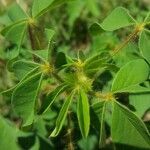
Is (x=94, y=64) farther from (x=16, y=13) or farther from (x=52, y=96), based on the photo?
(x=16, y=13)

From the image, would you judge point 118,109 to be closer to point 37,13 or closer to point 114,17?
point 114,17

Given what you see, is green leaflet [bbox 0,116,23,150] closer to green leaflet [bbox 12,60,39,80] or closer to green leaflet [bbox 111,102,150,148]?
green leaflet [bbox 12,60,39,80]

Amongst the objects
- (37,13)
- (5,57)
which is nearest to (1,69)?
(5,57)

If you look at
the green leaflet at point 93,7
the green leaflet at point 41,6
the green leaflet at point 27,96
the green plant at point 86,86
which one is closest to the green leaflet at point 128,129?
the green plant at point 86,86

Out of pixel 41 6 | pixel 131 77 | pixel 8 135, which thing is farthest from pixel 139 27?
pixel 8 135

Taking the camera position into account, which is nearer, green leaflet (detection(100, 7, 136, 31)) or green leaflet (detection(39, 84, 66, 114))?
green leaflet (detection(39, 84, 66, 114))

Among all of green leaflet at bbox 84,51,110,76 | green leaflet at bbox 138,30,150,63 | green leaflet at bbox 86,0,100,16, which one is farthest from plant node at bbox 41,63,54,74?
green leaflet at bbox 86,0,100,16

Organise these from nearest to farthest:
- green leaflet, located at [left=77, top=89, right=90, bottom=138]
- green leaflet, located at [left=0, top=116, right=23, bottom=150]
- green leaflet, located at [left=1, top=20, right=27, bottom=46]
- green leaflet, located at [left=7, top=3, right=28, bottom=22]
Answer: green leaflet, located at [left=77, top=89, right=90, bottom=138], green leaflet, located at [left=1, top=20, right=27, bottom=46], green leaflet, located at [left=7, top=3, right=28, bottom=22], green leaflet, located at [left=0, top=116, right=23, bottom=150]
